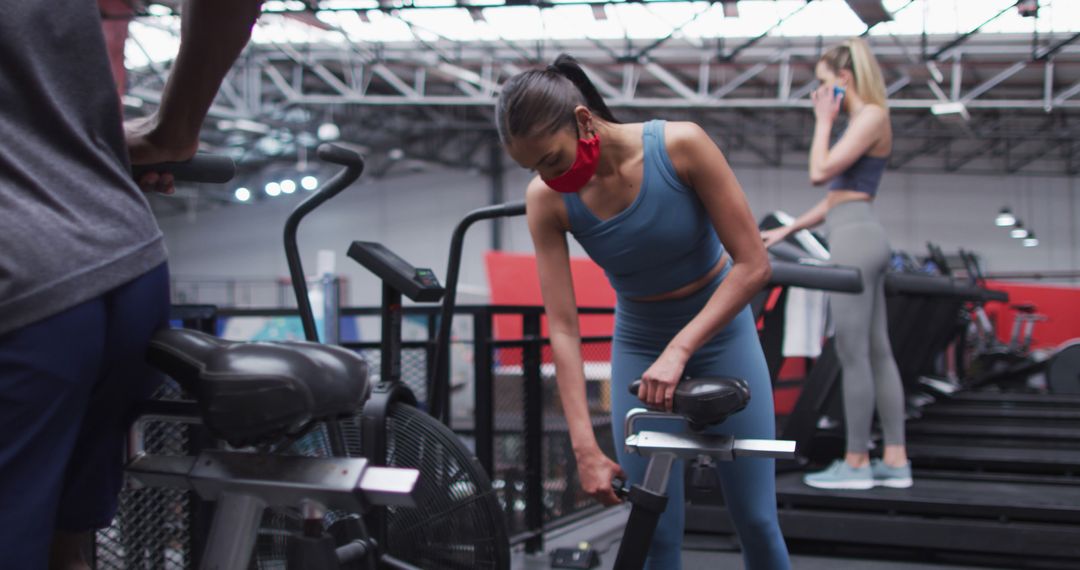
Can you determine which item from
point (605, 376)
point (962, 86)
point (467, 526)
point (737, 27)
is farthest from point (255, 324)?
point (962, 86)

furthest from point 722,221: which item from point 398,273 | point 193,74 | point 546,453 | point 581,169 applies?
point 546,453

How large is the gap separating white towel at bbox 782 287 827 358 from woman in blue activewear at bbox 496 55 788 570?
230 centimetres

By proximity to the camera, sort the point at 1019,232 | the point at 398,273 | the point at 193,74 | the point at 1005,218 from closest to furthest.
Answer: the point at 193,74, the point at 398,273, the point at 1005,218, the point at 1019,232

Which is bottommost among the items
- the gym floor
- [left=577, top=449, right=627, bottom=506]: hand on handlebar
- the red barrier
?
the red barrier

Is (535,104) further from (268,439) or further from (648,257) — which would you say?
(268,439)

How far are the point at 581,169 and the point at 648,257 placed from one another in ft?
0.71

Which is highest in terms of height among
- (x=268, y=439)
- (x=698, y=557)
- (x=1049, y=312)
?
(x=268, y=439)

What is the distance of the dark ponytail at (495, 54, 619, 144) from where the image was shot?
1388 mm

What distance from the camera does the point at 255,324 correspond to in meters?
8.45

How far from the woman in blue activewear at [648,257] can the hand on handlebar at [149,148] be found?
54 cm

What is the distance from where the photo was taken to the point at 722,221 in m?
1.50

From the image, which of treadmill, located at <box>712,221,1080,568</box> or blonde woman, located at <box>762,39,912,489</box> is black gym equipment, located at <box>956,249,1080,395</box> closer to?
treadmill, located at <box>712,221,1080,568</box>

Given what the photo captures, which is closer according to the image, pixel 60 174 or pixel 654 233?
pixel 60 174

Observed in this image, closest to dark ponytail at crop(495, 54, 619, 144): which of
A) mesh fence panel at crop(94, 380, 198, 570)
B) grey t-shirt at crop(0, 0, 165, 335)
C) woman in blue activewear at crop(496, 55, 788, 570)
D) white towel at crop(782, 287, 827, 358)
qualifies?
woman in blue activewear at crop(496, 55, 788, 570)
